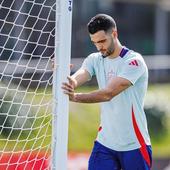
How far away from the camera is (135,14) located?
1079 inches

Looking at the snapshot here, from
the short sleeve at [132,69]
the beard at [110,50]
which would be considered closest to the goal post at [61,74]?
the beard at [110,50]

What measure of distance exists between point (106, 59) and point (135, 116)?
0.51 m

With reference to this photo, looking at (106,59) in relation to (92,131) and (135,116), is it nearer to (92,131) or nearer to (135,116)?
(135,116)

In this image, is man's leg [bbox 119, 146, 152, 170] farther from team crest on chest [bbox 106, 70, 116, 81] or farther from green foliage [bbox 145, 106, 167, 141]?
green foliage [bbox 145, 106, 167, 141]

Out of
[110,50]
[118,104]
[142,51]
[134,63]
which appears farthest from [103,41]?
[142,51]

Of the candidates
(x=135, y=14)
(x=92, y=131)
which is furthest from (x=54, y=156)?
(x=135, y=14)

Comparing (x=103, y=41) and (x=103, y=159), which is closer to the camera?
(x=103, y=41)

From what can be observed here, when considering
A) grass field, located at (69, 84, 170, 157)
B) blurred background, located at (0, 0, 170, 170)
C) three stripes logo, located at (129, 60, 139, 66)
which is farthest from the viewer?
grass field, located at (69, 84, 170, 157)

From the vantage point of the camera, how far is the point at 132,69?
692 cm

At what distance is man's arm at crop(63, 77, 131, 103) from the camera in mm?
6645

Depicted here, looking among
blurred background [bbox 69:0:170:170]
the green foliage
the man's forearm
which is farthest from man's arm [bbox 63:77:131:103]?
the green foliage

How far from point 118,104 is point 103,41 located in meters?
0.53

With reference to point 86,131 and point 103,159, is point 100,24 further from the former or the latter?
point 86,131

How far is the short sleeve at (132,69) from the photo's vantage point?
271 inches
